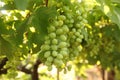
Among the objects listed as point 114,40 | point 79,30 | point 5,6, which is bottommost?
point 79,30

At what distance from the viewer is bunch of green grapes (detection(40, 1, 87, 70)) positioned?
1.12 meters

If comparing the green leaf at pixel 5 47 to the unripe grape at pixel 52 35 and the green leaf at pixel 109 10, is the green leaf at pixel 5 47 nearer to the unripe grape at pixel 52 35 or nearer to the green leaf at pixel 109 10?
the unripe grape at pixel 52 35

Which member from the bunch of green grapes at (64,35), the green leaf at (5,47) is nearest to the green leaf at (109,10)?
the bunch of green grapes at (64,35)

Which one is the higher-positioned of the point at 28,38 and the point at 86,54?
the point at 86,54

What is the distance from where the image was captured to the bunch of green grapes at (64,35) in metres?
1.12

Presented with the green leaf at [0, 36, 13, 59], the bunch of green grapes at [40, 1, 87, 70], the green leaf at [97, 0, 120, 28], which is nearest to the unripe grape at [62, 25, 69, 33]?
the bunch of green grapes at [40, 1, 87, 70]

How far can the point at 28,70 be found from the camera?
2.23 meters

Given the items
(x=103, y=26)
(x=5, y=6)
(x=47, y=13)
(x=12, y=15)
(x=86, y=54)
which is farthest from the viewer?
(x=86, y=54)

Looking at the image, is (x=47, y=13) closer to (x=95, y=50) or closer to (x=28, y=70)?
(x=95, y=50)

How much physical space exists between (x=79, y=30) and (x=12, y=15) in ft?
1.17

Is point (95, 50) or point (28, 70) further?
point (28, 70)

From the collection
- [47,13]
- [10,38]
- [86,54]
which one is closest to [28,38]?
[10,38]

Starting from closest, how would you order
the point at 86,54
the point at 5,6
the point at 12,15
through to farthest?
the point at 5,6 → the point at 12,15 → the point at 86,54

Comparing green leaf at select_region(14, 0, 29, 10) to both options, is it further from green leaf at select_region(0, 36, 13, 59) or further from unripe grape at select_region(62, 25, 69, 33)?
green leaf at select_region(0, 36, 13, 59)
